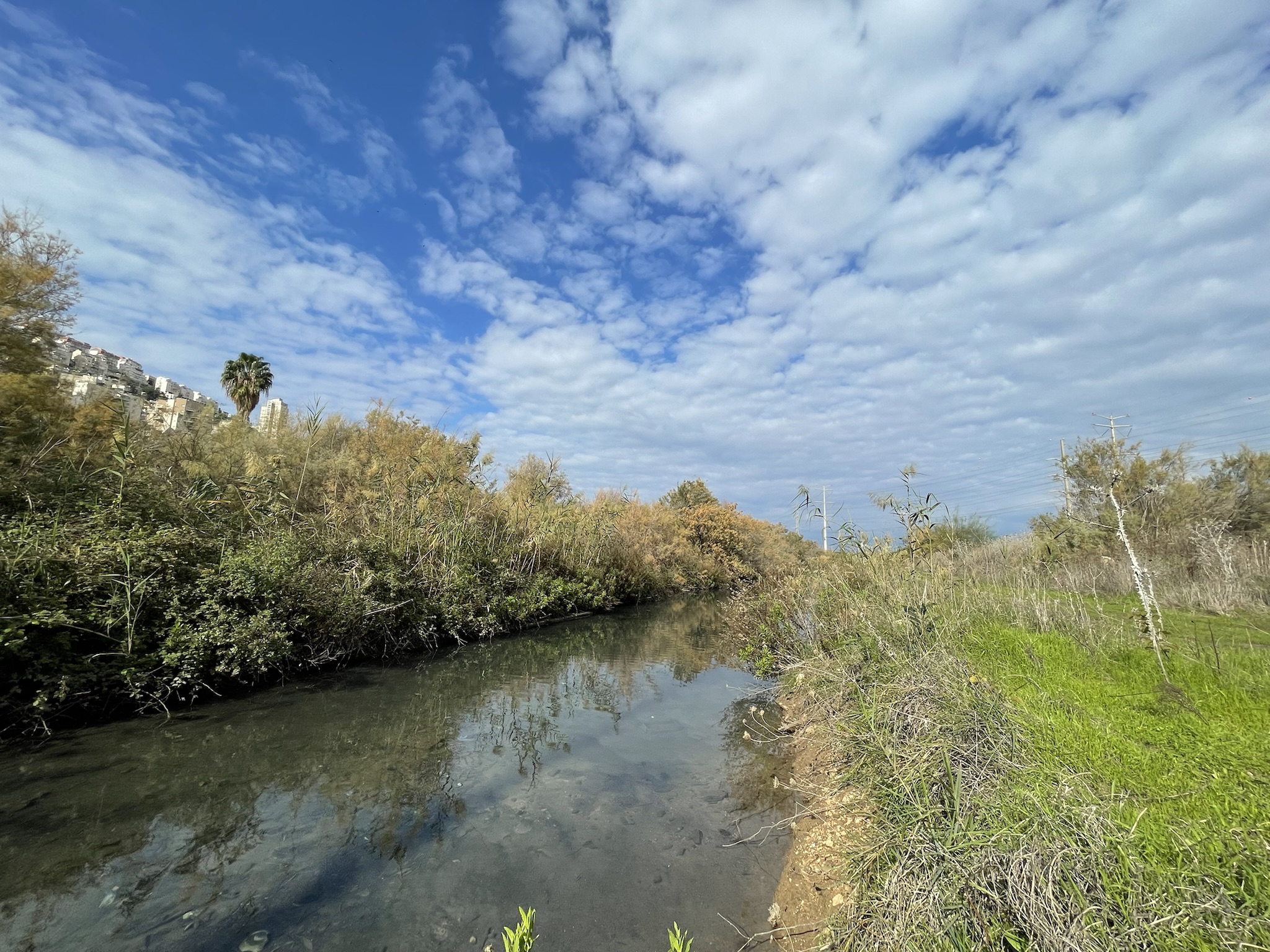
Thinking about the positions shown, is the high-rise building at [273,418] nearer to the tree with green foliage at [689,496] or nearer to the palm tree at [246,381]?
the palm tree at [246,381]

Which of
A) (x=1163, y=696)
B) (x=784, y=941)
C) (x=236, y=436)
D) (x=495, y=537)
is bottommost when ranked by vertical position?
(x=784, y=941)

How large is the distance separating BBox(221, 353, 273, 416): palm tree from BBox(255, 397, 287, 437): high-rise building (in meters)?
6.15

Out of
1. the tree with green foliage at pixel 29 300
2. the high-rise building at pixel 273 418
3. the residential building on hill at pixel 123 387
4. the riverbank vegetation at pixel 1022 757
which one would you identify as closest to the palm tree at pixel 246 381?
the residential building on hill at pixel 123 387

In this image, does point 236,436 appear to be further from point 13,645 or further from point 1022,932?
point 1022,932

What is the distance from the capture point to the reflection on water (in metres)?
3.77

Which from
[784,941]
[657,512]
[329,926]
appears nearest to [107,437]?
[329,926]

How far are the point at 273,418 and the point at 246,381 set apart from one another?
8673 mm

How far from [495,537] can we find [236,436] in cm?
728

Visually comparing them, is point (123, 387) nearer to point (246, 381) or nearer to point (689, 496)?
point (246, 381)

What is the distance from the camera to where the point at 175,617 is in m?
7.36

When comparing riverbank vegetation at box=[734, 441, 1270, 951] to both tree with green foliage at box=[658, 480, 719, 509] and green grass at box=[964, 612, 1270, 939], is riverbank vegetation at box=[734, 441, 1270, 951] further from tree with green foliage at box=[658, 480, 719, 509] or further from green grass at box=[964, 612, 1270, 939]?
tree with green foliage at box=[658, 480, 719, 509]

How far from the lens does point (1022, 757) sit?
148 inches

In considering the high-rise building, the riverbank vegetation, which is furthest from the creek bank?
the high-rise building

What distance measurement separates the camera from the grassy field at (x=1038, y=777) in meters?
2.47
